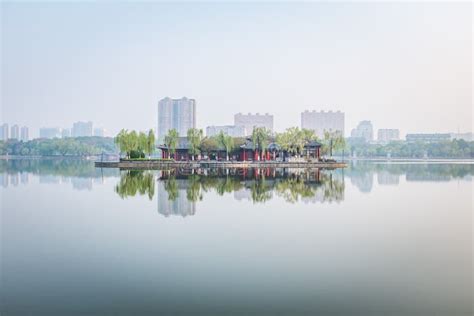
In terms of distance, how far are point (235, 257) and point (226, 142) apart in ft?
116

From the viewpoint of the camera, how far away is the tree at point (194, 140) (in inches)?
1725

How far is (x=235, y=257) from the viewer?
28.3ft

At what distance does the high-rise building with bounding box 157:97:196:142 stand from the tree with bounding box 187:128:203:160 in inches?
3419

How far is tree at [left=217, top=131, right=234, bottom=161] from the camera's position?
43781 millimetres

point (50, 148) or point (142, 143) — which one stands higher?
point (50, 148)

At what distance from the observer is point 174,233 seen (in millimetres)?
10844

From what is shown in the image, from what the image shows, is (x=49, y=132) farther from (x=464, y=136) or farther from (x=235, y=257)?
(x=235, y=257)

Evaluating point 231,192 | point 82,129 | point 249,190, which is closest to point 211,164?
point 249,190

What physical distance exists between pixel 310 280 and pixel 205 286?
4.82 feet

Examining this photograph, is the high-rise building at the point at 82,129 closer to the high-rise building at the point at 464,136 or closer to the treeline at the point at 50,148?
the treeline at the point at 50,148

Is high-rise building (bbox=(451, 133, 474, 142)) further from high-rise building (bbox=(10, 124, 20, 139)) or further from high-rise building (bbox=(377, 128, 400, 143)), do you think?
high-rise building (bbox=(10, 124, 20, 139))

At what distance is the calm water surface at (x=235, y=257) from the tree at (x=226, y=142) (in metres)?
27.0

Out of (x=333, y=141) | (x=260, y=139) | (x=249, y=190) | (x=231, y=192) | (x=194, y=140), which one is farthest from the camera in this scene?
(x=333, y=141)

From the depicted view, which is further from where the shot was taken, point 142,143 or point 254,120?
point 254,120
